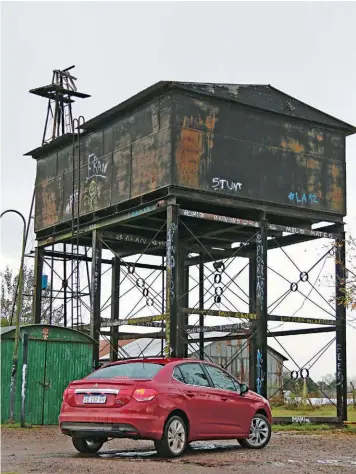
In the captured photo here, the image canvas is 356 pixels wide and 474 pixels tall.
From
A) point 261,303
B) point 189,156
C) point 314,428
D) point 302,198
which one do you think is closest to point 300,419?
point 314,428

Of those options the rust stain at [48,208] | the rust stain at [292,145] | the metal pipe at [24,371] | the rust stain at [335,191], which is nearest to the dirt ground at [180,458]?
the metal pipe at [24,371]

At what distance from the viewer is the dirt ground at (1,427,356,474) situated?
37.6 feet

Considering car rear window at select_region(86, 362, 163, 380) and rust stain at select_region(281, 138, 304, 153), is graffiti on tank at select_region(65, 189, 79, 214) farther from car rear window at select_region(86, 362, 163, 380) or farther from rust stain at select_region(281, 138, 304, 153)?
car rear window at select_region(86, 362, 163, 380)

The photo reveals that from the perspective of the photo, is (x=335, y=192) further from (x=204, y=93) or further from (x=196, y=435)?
(x=196, y=435)

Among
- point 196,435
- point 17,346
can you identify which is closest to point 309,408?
point 17,346

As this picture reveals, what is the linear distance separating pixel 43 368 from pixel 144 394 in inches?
424

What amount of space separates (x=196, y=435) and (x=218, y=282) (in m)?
16.6

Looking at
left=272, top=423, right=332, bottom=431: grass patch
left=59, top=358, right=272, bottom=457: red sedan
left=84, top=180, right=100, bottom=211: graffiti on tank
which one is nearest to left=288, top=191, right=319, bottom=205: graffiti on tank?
left=84, top=180, right=100, bottom=211: graffiti on tank

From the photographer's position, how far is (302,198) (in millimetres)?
27219

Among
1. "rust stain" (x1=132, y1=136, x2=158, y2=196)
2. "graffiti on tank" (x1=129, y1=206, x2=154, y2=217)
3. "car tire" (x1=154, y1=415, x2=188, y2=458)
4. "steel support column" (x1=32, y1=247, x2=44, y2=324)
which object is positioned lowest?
"car tire" (x1=154, y1=415, x2=188, y2=458)

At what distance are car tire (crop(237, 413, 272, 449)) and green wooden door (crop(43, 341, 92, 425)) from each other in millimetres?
8906

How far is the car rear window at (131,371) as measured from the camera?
1342cm

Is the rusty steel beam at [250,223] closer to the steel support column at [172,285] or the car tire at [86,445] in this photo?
the steel support column at [172,285]

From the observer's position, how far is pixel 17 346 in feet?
73.2
